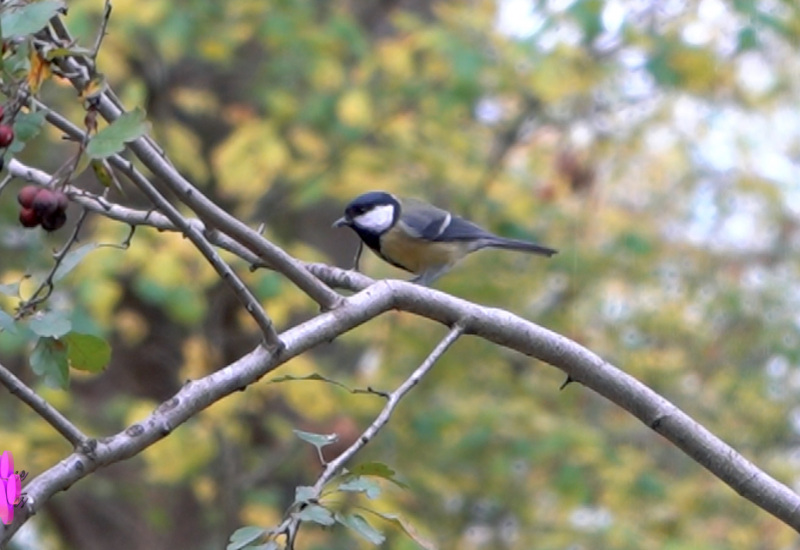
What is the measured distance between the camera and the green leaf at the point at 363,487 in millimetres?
1087

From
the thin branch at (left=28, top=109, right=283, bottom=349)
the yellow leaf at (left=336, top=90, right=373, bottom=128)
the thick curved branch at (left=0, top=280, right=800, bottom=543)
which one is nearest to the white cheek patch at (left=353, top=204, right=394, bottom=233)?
the yellow leaf at (left=336, top=90, right=373, bottom=128)

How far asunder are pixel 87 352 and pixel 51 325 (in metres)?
0.09

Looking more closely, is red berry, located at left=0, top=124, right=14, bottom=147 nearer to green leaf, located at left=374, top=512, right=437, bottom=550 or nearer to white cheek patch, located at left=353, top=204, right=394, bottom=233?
green leaf, located at left=374, top=512, right=437, bottom=550

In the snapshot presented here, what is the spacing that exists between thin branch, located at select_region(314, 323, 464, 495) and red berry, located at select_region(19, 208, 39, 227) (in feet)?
1.20

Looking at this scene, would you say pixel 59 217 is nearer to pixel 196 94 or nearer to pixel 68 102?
pixel 68 102

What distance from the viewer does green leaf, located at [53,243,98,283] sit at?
1.21 meters

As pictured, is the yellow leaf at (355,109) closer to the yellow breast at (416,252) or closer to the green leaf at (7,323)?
the yellow breast at (416,252)

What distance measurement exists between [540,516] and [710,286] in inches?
44.1

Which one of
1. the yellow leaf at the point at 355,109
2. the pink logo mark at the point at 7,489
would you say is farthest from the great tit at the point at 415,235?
the pink logo mark at the point at 7,489

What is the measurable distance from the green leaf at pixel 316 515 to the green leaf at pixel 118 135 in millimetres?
345

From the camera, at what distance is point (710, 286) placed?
472cm

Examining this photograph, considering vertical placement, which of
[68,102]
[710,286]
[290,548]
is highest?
[68,102]

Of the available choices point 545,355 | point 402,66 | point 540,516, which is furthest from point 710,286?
point 545,355

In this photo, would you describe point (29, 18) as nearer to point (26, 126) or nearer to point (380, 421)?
point (26, 126)
